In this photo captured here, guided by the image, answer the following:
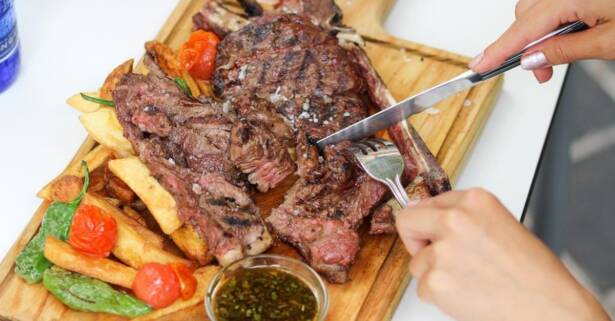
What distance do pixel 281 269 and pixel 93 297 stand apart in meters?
0.77

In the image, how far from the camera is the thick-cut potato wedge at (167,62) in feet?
14.5

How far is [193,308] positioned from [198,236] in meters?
0.32

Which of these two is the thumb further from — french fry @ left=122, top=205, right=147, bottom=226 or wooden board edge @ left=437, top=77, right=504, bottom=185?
french fry @ left=122, top=205, right=147, bottom=226

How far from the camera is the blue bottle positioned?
4.33 metres

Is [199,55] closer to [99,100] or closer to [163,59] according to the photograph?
[163,59]

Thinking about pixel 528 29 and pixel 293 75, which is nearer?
pixel 528 29

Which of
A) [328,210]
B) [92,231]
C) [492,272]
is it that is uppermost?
[492,272]

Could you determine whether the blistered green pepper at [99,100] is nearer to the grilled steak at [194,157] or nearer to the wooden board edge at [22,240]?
the grilled steak at [194,157]

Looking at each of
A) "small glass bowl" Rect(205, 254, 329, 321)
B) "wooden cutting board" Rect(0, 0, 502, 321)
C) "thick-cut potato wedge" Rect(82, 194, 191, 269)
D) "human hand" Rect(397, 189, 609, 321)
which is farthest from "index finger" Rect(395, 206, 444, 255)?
"thick-cut potato wedge" Rect(82, 194, 191, 269)

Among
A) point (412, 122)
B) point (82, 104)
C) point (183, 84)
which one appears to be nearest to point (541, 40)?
point (412, 122)

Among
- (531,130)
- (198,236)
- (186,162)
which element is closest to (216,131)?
(186,162)

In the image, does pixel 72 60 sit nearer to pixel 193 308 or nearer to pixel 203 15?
pixel 203 15

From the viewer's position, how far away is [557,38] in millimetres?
3436

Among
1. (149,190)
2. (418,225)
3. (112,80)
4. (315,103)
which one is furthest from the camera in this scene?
(112,80)
